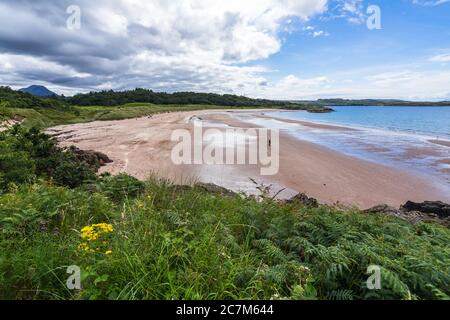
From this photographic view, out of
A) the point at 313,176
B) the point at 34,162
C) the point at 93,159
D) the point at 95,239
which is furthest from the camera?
the point at 93,159

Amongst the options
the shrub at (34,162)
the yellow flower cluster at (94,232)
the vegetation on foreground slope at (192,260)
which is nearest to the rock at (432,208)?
the vegetation on foreground slope at (192,260)

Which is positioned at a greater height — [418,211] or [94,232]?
[94,232]

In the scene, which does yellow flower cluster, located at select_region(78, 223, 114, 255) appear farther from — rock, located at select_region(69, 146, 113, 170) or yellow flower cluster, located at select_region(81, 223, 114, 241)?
rock, located at select_region(69, 146, 113, 170)

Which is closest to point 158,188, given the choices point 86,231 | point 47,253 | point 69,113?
point 86,231

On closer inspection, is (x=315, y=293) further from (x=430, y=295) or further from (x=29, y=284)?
(x=29, y=284)

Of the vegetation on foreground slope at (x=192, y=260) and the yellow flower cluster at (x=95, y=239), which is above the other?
the yellow flower cluster at (x=95, y=239)

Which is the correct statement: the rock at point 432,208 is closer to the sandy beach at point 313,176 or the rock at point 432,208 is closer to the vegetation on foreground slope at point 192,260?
the sandy beach at point 313,176

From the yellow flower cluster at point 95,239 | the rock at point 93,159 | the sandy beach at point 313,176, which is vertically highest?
the yellow flower cluster at point 95,239

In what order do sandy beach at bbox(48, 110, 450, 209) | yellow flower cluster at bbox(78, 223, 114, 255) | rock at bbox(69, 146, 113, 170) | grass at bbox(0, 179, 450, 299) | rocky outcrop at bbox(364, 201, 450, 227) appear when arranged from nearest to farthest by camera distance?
grass at bbox(0, 179, 450, 299), yellow flower cluster at bbox(78, 223, 114, 255), rocky outcrop at bbox(364, 201, 450, 227), sandy beach at bbox(48, 110, 450, 209), rock at bbox(69, 146, 113, 170)

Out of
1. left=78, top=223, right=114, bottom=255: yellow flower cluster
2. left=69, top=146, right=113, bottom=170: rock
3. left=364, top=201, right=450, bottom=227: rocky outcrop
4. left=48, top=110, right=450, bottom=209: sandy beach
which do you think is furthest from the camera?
left=69, top=146, right=113, bottom=170: rock

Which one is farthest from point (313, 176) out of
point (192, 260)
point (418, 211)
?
point (192, 260)

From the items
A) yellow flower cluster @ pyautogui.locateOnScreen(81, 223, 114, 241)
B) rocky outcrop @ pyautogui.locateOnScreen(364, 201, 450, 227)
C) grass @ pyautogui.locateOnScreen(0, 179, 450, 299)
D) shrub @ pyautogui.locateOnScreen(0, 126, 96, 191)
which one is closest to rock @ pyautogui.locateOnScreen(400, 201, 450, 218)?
rocky outcrop @ pyautogui.locateOnScreen(364, 201, 450, 227)

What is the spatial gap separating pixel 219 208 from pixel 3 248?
3336 millimetres

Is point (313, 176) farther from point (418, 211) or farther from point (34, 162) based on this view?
point (34, 162)
